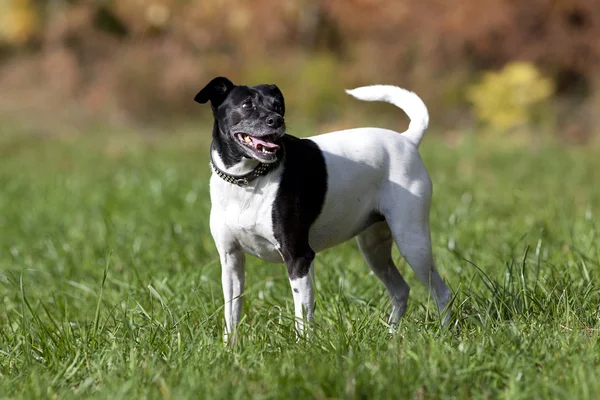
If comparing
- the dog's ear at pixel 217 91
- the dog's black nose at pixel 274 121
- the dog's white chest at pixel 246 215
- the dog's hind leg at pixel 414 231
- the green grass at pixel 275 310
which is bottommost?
the green grass at pixel 275 310

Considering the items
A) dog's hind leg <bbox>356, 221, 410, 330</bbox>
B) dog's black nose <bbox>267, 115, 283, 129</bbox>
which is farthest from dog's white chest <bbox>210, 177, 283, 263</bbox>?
dog's hind leg <bbox>356, 221, 410, 330</bbox>

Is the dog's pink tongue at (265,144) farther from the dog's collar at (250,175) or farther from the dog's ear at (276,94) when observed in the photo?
the dog's ear at (276,94)

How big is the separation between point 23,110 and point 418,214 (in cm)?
2017

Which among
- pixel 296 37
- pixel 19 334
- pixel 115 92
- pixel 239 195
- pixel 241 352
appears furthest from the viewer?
pixel 296 37

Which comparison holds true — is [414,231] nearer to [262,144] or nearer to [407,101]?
[407,101]

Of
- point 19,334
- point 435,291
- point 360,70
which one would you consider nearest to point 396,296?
point 435,291

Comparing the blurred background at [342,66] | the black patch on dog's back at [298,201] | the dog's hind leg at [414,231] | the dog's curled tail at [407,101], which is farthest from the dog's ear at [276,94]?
the blurred background at [342,66]

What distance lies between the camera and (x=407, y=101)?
4.05 meters

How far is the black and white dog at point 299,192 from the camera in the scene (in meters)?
3.32

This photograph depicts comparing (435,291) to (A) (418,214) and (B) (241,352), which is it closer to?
(A) (418,214)

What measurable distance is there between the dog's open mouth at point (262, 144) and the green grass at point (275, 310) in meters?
0.72

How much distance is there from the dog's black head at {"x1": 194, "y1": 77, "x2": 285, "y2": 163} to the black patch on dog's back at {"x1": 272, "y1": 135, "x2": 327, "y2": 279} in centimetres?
16

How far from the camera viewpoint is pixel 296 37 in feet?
79.0

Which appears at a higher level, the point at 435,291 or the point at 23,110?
the point at 435,291
